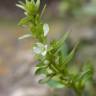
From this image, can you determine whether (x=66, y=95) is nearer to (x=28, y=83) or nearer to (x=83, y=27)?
(x=28, y=83)

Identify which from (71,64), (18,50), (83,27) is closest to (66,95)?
(71,64)

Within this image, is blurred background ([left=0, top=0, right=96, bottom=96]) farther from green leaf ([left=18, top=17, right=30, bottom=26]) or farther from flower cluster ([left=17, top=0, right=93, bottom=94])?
green leaf ([left=18, top=17, right=30, bottom=26])

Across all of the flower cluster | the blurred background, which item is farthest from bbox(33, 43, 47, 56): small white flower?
the blurred background

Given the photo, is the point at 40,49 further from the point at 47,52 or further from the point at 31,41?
the point at 31,41

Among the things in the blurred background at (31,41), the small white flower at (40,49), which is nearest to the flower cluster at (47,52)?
the small white flower at (40,49)

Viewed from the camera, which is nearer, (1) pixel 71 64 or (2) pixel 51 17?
(1) pixel 71 64
